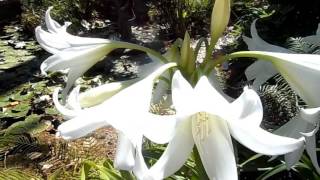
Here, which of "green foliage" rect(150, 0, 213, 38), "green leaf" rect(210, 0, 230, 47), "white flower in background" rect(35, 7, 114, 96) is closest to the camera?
"green leaf" rect(210, 0, 230, 47)

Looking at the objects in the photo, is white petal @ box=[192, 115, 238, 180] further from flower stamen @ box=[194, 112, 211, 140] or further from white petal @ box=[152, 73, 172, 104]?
white petal @ box=[152, 73, 172, 104]

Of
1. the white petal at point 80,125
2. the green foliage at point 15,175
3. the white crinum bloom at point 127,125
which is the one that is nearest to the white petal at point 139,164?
the white crinum bloom at point 127,125

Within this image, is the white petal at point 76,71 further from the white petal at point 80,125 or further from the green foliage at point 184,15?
the green foliage at point 184,15

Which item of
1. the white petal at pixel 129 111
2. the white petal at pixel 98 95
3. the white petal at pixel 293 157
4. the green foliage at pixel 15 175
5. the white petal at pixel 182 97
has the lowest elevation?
the green foliage at pixel 15 175

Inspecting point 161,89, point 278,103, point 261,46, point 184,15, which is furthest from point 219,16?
point 184,15

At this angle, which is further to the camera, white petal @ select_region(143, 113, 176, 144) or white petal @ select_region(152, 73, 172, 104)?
white petal @ select_region(152, 73, 172, 104)

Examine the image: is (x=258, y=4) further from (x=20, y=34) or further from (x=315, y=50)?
(x=315, y=50)

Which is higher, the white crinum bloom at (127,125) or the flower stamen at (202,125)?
the white crinum bloom at (127,125)

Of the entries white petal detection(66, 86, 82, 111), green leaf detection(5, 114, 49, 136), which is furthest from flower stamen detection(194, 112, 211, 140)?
green leaf detection(5, 114, 49, 136)
